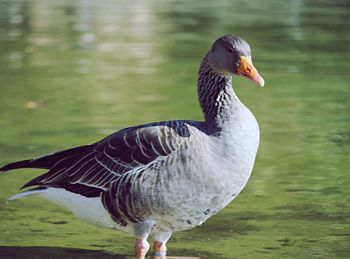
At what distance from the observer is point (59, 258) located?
275 inches

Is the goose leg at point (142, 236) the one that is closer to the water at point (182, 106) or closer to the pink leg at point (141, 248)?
the pink leg at point (141, 248)

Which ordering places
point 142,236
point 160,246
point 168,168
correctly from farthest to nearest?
1. point 160,246
2. point 142,236
3. point 168,168

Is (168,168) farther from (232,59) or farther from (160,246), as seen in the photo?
(232,59)

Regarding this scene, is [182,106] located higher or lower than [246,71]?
lower

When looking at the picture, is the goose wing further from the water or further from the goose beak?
the water

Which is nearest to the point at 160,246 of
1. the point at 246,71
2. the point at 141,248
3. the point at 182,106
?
the point at 141,248

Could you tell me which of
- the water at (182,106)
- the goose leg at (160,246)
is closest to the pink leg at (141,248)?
the goose leg at (160,246)

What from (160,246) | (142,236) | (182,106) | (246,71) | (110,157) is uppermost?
(246,71)

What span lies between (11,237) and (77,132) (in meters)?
3.49

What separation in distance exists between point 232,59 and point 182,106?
18.3 ft

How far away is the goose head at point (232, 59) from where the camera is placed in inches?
263

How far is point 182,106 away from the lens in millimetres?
12273

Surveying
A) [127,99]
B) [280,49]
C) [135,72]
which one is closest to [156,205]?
[127,99]

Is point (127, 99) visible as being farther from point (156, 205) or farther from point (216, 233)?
point (156, 205)
